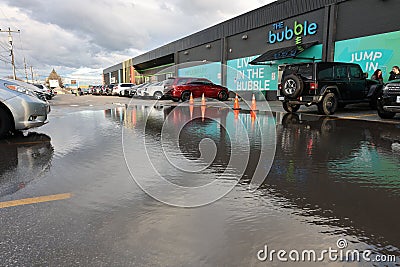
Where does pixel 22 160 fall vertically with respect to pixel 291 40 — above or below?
below

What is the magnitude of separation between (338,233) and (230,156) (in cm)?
265

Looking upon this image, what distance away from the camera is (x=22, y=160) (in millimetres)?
4676

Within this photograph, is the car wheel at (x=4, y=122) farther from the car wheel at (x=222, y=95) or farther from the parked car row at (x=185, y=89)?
the car wheel at (x=222, y=95)

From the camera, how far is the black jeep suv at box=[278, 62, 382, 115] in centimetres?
1081

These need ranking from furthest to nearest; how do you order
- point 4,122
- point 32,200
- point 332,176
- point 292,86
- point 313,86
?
point 292,86 < point 313,86 < point 4,122 < point 332,176 < point 32,200

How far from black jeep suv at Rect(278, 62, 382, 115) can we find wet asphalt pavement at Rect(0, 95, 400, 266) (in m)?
5.24

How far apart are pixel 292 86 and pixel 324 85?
3.63 feet

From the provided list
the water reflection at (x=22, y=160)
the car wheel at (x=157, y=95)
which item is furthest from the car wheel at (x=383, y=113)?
the car wheel at (x=157, y=95)

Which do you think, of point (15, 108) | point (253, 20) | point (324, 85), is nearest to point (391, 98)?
point (324, 85)

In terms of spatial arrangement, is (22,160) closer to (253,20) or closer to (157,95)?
(157,95)

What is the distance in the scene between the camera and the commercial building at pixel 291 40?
14617mm

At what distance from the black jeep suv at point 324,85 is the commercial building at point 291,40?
3.88 m

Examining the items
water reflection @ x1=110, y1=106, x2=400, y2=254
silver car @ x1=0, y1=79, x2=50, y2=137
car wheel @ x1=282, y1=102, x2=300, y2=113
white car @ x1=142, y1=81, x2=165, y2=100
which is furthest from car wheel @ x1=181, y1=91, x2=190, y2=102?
silver car @ x1=0, y1=79, x2=50, y2=137

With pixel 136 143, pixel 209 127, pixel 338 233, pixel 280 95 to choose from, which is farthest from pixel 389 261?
pixel 280 95
